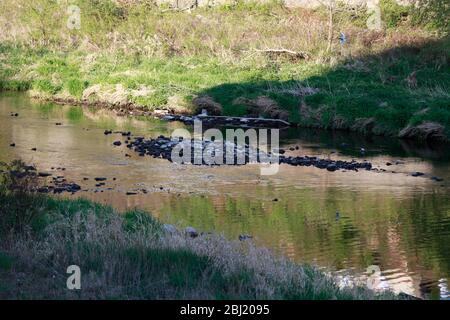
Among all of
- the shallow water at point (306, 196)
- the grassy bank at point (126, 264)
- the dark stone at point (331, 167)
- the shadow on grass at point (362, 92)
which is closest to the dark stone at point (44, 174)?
the shallow water at point (306, 196)

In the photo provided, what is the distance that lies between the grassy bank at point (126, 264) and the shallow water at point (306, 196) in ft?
7.26

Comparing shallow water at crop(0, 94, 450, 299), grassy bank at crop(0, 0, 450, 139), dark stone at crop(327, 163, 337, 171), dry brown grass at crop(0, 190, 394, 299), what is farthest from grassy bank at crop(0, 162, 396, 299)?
grassy bank at crop(0, 0, 450, 139)

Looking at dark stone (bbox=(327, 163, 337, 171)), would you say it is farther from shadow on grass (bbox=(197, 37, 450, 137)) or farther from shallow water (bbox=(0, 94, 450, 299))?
shadow on grass (bbox=(197, 37, 450, 137))

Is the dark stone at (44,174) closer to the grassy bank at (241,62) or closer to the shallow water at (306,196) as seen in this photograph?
the shallow water at (306,196)

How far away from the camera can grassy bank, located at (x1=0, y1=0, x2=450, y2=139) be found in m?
26.5

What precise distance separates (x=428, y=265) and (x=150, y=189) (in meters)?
6.41

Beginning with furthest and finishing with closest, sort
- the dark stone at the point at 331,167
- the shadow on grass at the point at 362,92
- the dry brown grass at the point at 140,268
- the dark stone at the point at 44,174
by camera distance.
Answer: the shadow on grass at the point at 362,92 < the dark stone at the point at 331,167 < the dark stone at the point at 44,174 < the dry brown grass at the point at 140,268

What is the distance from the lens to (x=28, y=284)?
28.8 ft

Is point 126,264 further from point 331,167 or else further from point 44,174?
point 331,167

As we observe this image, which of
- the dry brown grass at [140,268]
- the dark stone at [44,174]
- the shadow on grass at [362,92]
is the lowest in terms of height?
the dry brown grass at [140,268]

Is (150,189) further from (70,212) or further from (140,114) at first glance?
(140,114)

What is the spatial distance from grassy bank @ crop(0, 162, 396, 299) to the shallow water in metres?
2.21

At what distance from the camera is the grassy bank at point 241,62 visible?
26.5 metres

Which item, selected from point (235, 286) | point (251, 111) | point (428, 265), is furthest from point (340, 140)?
point (235, 286)
